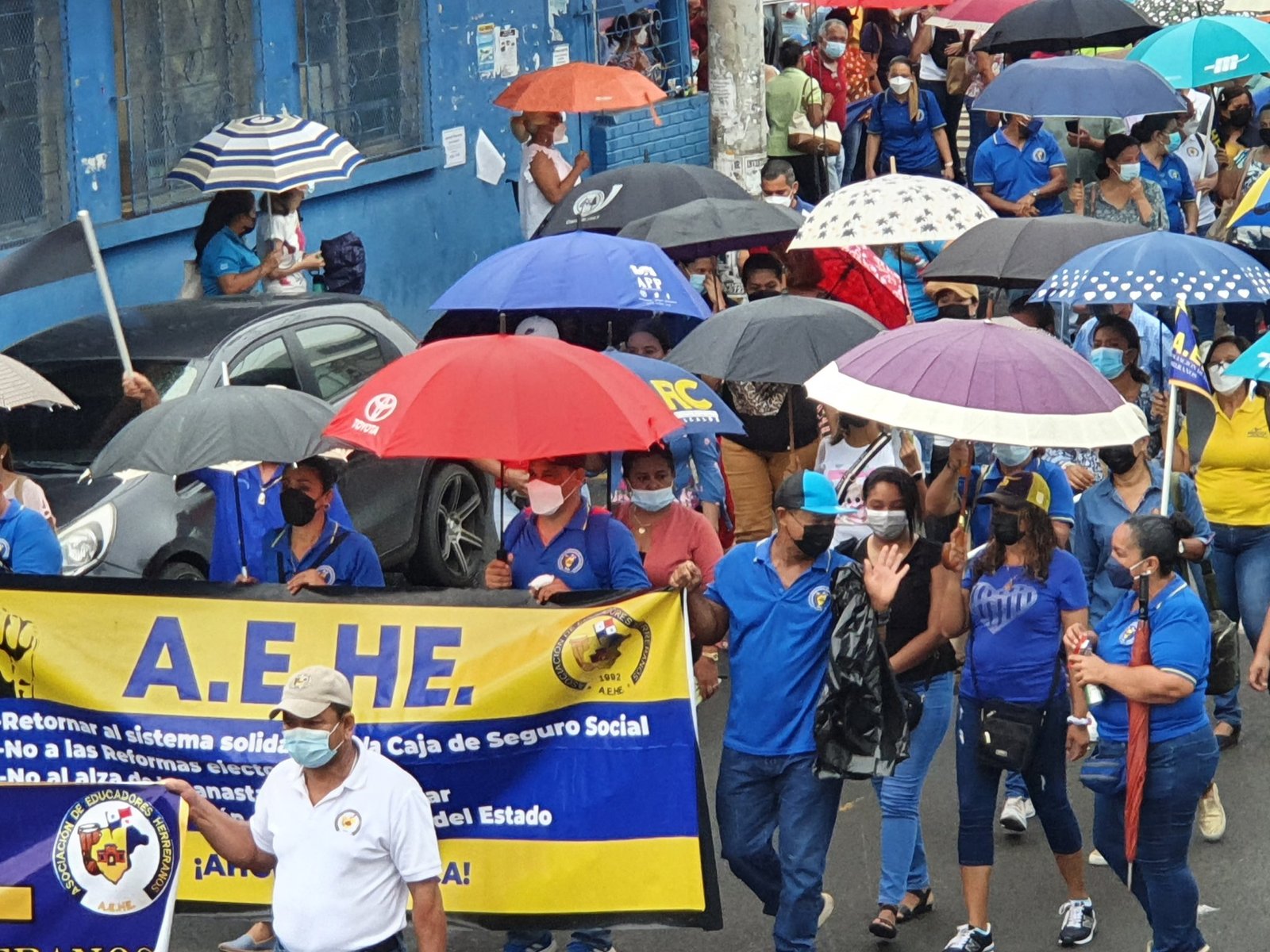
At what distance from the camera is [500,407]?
675 cm

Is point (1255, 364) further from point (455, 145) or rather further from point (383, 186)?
point (455, 145)

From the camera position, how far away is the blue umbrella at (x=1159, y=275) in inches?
357

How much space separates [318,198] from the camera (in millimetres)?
15117

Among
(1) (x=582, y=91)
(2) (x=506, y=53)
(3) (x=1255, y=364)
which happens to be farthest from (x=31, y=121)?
(3) (x=1255, y=364)

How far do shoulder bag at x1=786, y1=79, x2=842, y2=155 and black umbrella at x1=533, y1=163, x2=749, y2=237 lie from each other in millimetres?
6392

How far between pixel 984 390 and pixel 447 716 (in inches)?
81.9

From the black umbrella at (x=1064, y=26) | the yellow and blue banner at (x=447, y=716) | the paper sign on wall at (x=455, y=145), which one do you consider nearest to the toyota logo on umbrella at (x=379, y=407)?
the yellow and blue banner at (x=447, y=716)

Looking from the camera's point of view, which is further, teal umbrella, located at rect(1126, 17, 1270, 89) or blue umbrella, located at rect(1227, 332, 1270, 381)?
teal umbrella, located at rect(1126, 17, 1270, 89)

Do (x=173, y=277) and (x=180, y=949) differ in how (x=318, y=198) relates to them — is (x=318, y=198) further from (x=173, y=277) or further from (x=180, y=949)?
(x=180, y=949)

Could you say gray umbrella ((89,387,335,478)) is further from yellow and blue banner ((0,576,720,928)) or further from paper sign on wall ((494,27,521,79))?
paper sign on wall ((494,27,521,79))

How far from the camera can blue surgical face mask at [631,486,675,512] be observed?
7812 millimetres

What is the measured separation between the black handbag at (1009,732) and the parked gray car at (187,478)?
3.72 metres

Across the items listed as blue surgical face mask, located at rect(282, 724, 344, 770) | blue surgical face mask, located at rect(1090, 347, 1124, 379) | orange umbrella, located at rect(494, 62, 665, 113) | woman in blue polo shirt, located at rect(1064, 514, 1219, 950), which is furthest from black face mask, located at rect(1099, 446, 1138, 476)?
orange umbrella, located at rect(494, 62, 665, 113)

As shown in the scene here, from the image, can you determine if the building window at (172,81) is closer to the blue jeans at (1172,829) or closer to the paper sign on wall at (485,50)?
the paper sign on wall at (485,50)
